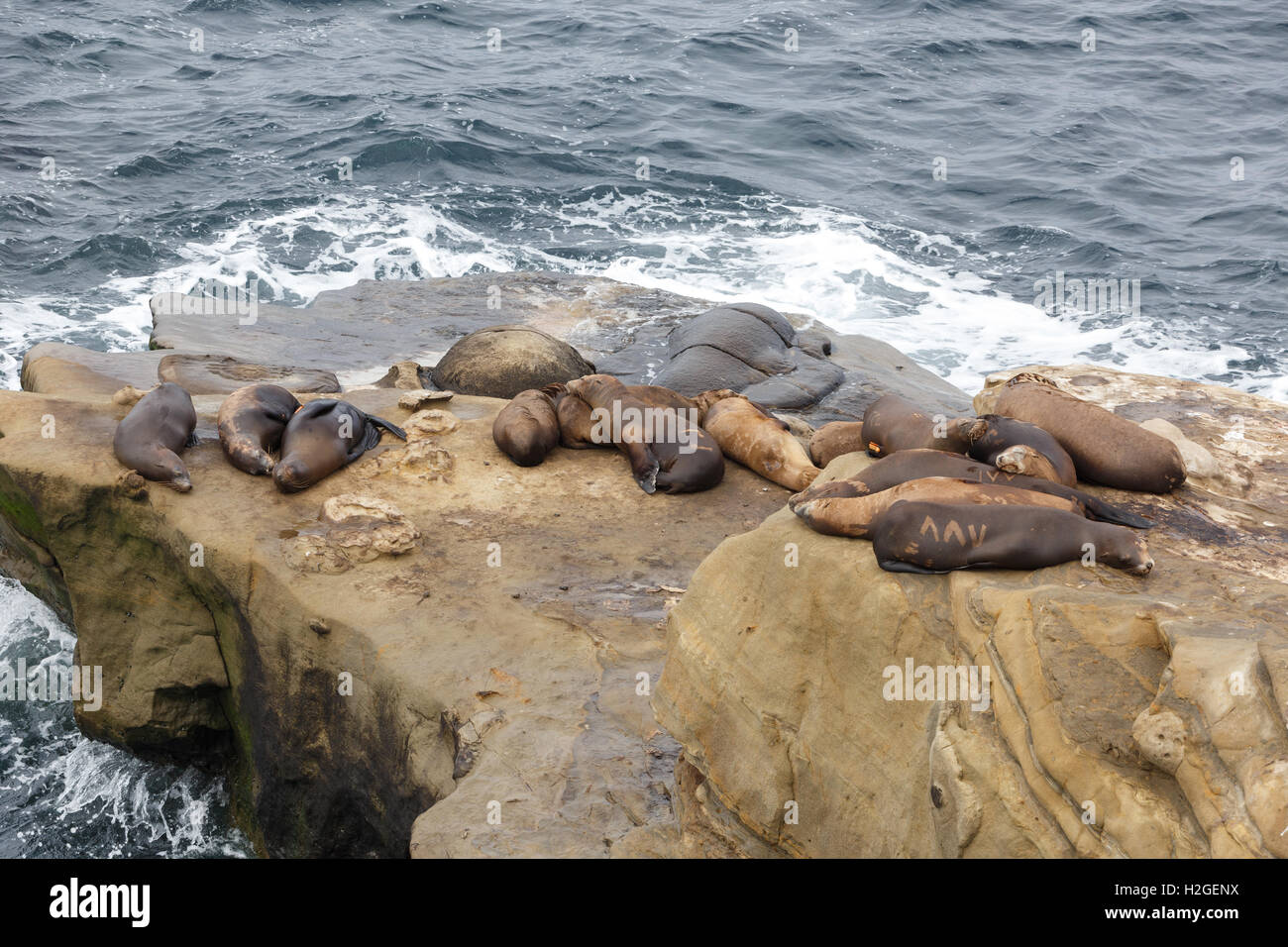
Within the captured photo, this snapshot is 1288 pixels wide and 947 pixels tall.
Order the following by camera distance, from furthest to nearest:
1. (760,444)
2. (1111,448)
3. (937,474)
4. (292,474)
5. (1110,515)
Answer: (760,444) < (292,474) < (1111,448) < (937,474) < (1110,515)

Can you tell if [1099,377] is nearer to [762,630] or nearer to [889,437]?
[889,437]

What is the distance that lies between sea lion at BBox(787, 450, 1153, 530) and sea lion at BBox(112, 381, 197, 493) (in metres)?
4.50

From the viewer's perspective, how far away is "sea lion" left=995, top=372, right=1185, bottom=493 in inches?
233

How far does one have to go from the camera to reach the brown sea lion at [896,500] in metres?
4.98

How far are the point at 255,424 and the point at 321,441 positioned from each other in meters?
0.63

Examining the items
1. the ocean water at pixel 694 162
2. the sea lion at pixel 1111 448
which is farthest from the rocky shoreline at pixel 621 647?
the ocean water at pixel 694 162

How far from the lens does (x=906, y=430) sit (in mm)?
7434

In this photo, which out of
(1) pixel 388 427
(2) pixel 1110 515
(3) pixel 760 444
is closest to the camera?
(2) pixel 1110 515

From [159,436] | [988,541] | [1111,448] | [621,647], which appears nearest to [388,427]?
[159,436]

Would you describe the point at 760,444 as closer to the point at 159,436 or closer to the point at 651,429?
the point at 651,429

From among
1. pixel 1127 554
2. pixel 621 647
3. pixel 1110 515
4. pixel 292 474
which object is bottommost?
pixel 621 647

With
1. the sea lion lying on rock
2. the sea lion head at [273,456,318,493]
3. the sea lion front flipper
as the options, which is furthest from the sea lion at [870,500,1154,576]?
the sea lion front flipper

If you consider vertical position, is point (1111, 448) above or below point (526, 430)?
above

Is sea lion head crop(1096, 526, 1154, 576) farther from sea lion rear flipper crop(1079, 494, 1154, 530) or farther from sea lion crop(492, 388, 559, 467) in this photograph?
sea lion crop(492, 388, 559, 467)
